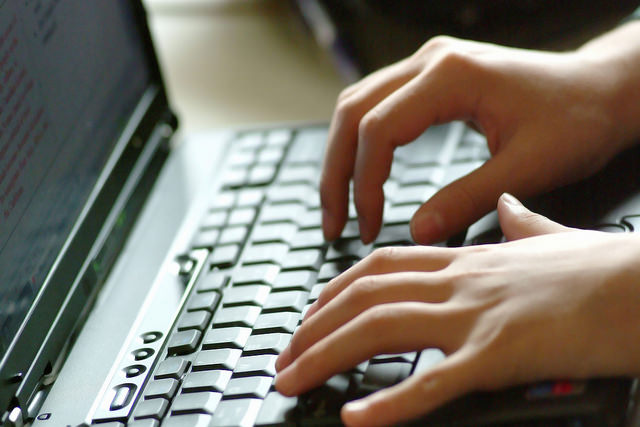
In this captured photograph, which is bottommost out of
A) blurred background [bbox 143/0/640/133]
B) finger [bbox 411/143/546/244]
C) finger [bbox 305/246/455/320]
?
blurred background [bbox 143/0/640/133]

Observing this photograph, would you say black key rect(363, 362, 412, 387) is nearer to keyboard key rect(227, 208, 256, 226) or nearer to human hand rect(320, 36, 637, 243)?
human hand rect(320, 36, 637, 243)

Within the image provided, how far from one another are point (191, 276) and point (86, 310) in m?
0.08

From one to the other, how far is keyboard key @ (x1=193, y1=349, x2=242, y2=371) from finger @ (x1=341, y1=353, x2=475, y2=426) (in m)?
0.12

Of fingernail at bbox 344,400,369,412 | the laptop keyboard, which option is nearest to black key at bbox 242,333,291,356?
the laptop keyboard

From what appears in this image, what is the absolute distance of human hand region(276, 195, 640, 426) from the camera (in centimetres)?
45

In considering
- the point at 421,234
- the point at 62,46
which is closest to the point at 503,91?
the point at 421,234

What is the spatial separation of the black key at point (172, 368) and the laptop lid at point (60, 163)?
3.5 inches

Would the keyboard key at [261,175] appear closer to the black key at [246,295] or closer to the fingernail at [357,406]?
the black key at [246,295]

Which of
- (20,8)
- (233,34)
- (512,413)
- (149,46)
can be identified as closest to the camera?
(512,413)

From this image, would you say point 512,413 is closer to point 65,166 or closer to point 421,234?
point 421,234

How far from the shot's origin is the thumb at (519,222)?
54cm

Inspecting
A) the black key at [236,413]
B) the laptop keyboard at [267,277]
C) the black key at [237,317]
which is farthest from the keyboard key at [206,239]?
the black key at [236,413]

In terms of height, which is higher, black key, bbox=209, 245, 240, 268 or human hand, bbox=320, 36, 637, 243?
human hand, bbox=320, 36, 637, 243

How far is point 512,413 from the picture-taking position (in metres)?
0.44
